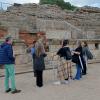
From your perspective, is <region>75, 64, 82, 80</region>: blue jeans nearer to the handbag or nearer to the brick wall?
the handbag

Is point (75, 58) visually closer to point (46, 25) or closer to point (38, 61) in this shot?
point (38, 61)

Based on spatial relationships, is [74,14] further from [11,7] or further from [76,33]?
[76,33]

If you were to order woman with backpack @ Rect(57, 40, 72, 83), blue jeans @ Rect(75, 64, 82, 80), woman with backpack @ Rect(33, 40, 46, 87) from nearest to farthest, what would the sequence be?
woman with backpack @ Rect(33, 40, 46, 87), woman with backpack @ Rect(57, 40, 72, 83), blue jeans @ Rect(75, 64, 82, 80)

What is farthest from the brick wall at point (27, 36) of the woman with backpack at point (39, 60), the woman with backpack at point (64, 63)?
the woman with backpack at point (39, 60)

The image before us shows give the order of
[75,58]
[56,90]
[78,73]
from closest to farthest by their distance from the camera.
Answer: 1. [56,90]
2. [78,73]
3. [75,58]

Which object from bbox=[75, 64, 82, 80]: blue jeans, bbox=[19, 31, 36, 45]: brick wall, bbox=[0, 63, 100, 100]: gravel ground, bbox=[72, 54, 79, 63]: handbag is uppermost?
bbox=[19, 31, 36, 45]: brick wall

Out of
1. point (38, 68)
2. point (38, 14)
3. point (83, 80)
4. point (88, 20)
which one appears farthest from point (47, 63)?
point (88, 20)

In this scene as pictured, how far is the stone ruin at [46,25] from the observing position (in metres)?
17.7

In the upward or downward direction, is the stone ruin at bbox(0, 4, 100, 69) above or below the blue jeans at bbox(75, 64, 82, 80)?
above

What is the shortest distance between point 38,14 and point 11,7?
Answer: 11.8ft

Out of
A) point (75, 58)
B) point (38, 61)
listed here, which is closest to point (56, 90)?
point (38, 61)

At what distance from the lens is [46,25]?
2300cm

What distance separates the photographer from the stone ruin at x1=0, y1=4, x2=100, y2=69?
58.2ft

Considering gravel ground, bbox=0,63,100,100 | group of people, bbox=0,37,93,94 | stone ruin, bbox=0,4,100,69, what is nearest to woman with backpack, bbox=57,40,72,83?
group of people, bbox=0,37,93,94
